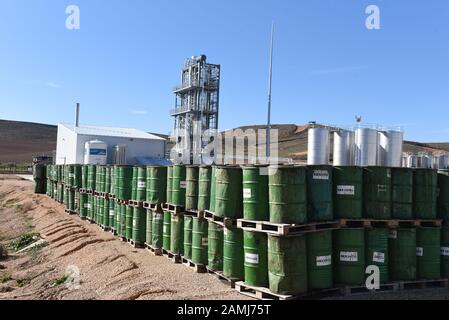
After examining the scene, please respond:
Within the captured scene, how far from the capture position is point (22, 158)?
283ft

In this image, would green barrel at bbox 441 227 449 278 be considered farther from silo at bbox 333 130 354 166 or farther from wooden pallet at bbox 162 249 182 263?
wooden pallet at bbox 162 249 182 263

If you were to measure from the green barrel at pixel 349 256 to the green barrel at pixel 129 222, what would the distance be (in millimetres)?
6110

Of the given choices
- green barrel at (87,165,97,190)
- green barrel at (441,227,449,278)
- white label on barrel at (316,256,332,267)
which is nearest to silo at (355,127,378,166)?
green barrel at (441,227,449,278)

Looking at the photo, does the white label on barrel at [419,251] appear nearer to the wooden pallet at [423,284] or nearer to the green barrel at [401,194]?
the wooden pallet at [423,284]

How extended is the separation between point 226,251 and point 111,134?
98.4 feet

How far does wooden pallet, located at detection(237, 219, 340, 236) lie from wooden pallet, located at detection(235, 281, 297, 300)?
89 cm

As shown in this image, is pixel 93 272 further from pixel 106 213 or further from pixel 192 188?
pixel 106 213

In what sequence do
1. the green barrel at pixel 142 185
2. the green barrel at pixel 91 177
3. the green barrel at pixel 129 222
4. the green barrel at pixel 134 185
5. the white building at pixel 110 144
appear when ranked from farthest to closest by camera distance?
1. the white building at pixel 110 144
2. the green barrel at pixel 91 177
3. the green barrel at pixel 129 222
4. the green barrel at pixel 134 185
5. the green barrel at pixel 142 185

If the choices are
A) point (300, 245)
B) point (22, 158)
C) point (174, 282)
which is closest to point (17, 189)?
point (174, 282)

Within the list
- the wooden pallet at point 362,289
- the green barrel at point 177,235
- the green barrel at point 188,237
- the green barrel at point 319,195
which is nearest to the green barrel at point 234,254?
the green barrel at point 319,195

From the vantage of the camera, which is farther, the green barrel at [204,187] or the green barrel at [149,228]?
the green barrel at [149,228]

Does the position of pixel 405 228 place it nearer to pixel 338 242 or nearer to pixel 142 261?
pixel 338 242

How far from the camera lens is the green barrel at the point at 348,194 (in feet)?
23.1

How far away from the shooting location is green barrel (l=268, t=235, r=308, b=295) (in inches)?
253
